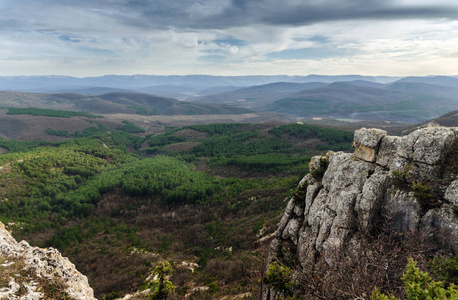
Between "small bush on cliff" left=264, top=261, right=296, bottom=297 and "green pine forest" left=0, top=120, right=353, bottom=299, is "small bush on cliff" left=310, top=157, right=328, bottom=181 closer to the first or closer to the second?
"small bush on cliff" left=264, top=261, right=296, bottom=297

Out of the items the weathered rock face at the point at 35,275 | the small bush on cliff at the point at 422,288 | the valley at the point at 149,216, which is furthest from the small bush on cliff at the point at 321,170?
the weathered rock face at the point at 35,275

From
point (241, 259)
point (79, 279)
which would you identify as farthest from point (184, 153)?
point (79, 279)

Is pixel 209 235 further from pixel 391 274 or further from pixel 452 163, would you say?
pixel 452 163

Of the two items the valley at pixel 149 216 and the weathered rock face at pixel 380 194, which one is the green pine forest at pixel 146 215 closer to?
the valley at pixel 149 216

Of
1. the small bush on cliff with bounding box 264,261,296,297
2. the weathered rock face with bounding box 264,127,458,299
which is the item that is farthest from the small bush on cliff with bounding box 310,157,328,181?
the small bush on cliff with bounding box 264,261,296,297

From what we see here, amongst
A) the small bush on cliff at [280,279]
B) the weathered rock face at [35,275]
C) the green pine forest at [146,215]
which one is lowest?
the green pine forest at [146,215]

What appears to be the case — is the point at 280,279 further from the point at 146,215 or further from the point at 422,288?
the point at 146,215
